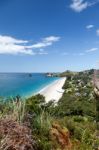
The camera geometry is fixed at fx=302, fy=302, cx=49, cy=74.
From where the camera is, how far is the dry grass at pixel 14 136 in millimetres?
5707

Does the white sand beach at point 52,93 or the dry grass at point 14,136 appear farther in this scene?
the white sand beach at point 52,93

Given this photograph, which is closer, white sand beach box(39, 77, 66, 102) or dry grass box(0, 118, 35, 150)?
dry grass box(0, 118, 35, 150)

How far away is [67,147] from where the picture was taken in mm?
6941

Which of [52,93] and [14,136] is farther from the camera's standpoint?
[52,93]

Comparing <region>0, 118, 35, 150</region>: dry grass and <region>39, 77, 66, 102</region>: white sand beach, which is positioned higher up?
<region>0, 118, 35, 150</region>: dry grass

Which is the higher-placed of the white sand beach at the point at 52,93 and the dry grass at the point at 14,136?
the dry grass at the point at 14,136

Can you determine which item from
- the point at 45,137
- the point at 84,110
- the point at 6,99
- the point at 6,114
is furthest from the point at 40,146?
the point at 84,110

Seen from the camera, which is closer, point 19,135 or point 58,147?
point 19,135

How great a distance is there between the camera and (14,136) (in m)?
6.04

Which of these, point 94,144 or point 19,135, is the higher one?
point 19,135

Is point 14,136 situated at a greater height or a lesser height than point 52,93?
greater

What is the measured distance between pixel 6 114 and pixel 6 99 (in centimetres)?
131

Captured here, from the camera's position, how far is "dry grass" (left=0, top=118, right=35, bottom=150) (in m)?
5.71

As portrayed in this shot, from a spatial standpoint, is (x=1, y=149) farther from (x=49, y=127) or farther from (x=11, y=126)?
(x=49, y=127)
